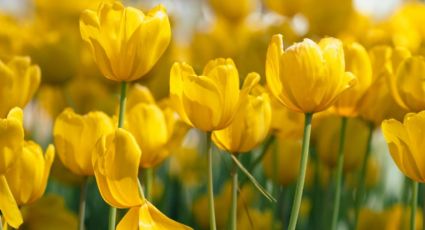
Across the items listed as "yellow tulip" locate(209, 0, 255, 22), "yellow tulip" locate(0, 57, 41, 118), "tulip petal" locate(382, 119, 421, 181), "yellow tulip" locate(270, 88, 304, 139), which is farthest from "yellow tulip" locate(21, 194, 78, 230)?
"yellow tulip" locate(209, 0, 255, 22)

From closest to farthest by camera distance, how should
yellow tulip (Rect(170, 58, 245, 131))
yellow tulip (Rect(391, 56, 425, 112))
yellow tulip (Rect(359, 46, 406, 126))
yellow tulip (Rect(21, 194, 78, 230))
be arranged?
yellow tulip (Rect(170, 58, 245, 131)) → yellow tulip (Rect(391, 56, 425, 112)) → yellow tulip (Rect(359, 46, 406, 126)) → yellow tulip (Rect(21, 194, 78, 230))

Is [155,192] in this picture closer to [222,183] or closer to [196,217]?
[196,217]

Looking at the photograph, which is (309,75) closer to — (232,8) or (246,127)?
(246,127)

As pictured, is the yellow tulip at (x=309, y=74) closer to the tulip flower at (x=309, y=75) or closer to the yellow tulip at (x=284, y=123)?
the tulip flower at (x=309, y=75)

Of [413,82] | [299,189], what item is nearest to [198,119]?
[299,189]

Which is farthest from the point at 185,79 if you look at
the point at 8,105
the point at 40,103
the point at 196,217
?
the point at 40,103

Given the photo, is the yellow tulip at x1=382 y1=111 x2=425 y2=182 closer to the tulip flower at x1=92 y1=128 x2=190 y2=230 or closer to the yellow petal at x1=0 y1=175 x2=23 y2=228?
the tulip flower at x1=92 y1=128 x2=190 y2=230
